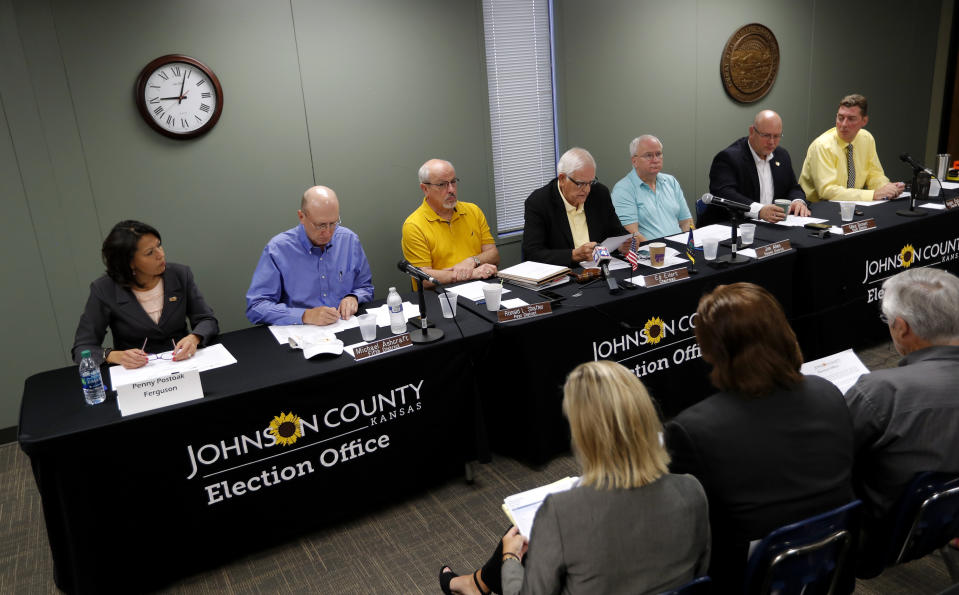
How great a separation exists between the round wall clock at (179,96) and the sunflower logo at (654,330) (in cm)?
273

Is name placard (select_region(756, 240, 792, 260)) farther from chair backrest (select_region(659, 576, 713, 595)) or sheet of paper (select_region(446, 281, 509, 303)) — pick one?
chair backrest (select_region(659, 576, 713, 595))

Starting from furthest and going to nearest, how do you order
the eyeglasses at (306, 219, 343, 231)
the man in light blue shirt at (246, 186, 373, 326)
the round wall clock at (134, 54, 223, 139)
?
1. the round wall clock at (134, 54, 223, 139)
2. the eyeglasses at (306, 219, 343, 231)
3. the man in light blue shirt at (246, 186, 373, 326)

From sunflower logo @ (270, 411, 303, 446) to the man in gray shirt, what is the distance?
1.84 m

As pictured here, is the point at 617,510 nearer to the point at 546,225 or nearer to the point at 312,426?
the point at 312,426

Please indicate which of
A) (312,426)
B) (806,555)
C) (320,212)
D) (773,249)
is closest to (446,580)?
(312,426)

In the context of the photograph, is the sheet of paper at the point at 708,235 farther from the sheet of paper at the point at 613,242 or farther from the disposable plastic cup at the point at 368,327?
the disposable plastic cup at the point at 368,327

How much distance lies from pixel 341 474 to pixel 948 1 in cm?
787

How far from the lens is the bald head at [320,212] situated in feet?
10.3

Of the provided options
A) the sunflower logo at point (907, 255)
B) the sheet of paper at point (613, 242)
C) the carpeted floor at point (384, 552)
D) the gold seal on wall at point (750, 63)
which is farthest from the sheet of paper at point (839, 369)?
the gold seal on wall at point (750, 63)

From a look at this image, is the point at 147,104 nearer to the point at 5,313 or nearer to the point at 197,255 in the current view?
the point at 197,255

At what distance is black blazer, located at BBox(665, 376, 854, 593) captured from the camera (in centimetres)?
150

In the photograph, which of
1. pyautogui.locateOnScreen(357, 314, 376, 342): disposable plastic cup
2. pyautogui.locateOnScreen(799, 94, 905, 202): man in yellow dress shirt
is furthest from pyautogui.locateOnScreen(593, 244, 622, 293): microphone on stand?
pyautogui.locateOnScreen(799, 94, 905, 202): man in yellow dress shirt

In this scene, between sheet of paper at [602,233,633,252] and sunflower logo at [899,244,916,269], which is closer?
sheet of paper at [602,233,633,252]

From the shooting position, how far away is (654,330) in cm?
314
